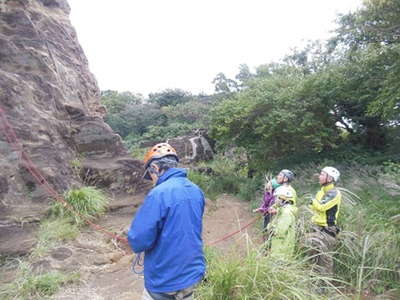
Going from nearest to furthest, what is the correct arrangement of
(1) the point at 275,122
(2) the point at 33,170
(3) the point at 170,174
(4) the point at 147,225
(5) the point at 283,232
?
(4) the point at 147,225, (3) the point at 170,174, (5) the point at 283,232, (2) the point at 33,170, (1) the point at 275,122

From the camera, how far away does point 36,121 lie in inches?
290

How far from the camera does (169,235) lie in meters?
2.34

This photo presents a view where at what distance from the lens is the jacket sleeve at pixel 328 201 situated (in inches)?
173

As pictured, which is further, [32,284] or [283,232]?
[32,284]

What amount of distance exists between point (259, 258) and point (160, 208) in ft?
5.14

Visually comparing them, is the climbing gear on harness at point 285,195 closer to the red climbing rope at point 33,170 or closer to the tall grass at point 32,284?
the tall grass at point 32,284

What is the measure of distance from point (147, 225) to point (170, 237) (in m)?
0.19

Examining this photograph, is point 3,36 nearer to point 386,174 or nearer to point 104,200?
point 104,200

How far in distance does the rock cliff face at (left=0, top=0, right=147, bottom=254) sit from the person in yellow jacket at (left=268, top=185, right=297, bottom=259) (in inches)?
153

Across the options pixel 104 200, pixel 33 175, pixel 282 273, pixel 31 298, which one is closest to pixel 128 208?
pixel 104 200

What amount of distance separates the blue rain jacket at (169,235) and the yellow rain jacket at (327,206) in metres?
2.52

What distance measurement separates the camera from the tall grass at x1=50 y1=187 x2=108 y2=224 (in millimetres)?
6527

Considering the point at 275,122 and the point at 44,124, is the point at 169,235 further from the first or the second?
the point at 275,122

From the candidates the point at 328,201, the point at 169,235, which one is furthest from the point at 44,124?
the point at 169,235
